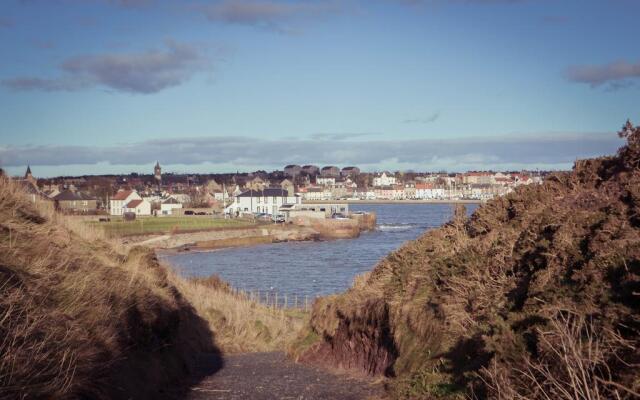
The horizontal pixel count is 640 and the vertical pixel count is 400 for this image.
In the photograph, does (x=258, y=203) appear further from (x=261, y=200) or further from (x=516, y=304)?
(x=516, y=304)

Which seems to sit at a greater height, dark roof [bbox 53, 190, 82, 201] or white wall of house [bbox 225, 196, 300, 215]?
dark roof [bbox 53, 190, 82, 201]

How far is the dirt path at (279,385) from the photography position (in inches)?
627

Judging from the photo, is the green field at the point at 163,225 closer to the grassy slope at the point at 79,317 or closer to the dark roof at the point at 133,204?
the dark roof at the point at 133,204

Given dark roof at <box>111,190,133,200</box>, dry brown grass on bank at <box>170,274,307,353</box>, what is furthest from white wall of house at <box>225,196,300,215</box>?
dry brown grass on bank at <box>170,274,307,353</box>

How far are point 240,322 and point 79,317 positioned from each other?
1754 cm

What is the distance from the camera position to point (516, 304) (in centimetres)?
1083

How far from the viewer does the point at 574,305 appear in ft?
28.7

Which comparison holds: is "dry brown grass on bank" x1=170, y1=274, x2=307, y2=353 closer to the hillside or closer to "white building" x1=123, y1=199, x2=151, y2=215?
the hillside

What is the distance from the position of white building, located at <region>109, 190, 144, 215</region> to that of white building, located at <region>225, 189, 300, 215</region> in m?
18.7

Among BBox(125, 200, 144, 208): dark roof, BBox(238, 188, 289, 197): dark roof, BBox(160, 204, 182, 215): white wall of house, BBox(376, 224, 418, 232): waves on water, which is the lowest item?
BBox(376, 224, 418, 232): waves on water

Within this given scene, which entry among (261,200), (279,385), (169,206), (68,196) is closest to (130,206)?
(169,206)

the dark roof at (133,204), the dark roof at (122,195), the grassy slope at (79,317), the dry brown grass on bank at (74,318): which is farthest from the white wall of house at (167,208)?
the dry brown grass on bank at (74,318)

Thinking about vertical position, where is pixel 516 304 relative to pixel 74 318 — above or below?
above

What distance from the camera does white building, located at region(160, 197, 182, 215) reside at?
137 metres
